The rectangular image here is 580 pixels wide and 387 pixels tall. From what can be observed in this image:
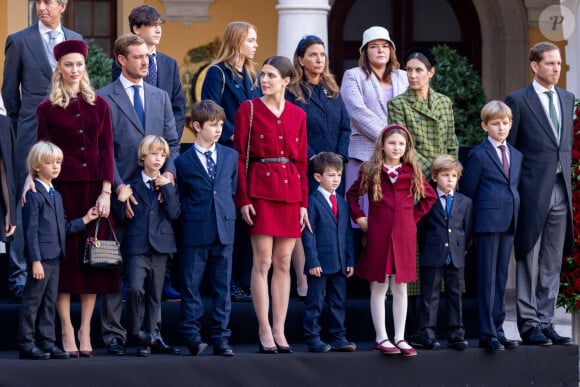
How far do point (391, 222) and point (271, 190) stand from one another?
0.80 m

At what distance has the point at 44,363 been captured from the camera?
29.3ft

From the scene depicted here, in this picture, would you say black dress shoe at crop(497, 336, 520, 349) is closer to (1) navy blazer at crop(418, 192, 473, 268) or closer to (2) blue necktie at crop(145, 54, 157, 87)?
(1) navy blazer at crop(418, 192, 473, 268)

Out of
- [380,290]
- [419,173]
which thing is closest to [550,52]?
[419,173]

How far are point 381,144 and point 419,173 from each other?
29 centimetres

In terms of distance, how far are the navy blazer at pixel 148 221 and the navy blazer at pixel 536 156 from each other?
7.74 feet

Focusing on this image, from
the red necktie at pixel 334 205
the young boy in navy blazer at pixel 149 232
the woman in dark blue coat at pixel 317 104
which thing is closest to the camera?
the young boy in navy blazer at pixel 149 232

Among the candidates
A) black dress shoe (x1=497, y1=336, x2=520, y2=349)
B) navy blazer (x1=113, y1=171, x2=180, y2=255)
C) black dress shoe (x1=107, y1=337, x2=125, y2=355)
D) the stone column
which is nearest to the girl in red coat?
black dress shoe (x1=497, y1=336, x2=520, y2=349)

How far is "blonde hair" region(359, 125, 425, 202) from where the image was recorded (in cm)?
991

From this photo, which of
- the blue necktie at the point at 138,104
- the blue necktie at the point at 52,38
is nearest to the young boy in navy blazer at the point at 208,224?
the blue necktie at the point at 138,104

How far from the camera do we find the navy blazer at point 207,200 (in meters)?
9.51

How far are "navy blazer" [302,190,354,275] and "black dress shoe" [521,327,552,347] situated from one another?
4.26 feet

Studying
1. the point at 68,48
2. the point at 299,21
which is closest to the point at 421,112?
the point at 68,48

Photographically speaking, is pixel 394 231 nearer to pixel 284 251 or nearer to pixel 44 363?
pixel 284 251

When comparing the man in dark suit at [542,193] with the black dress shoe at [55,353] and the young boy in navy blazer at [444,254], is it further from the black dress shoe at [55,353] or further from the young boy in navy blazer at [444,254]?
the black dress shoe at [55,353]
